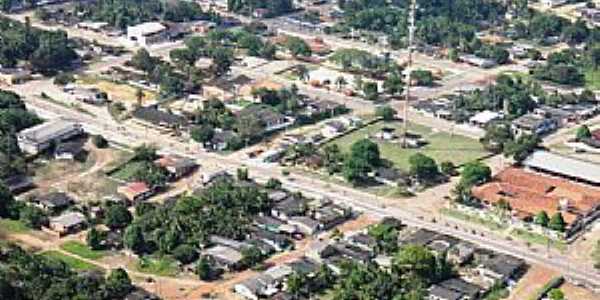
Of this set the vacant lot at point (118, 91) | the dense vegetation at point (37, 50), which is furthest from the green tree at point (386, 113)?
the dense vegetation at point (37, 50)

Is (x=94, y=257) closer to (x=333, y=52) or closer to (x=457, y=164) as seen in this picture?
(x=457, y=164)

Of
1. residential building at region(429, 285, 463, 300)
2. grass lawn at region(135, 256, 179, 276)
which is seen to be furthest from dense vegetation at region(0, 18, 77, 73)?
residential building at region(429, 285, 463, 300)

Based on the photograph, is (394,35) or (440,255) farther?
(394,35)

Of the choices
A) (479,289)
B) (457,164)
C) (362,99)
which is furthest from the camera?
(362,99)

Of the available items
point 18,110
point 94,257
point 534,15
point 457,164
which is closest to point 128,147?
point 18,110

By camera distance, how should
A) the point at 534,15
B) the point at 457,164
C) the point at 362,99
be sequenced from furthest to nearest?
the point at 534,15 < the point at 362,99 < the point at 457,164

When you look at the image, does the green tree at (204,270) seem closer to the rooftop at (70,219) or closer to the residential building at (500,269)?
the rooftop at (70,219)

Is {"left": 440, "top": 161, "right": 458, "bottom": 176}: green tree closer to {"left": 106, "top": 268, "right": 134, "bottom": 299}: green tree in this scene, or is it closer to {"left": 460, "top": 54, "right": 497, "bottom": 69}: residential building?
{"left": 106, "top": 268, "right": 134, "bottom": 299}: green tree
